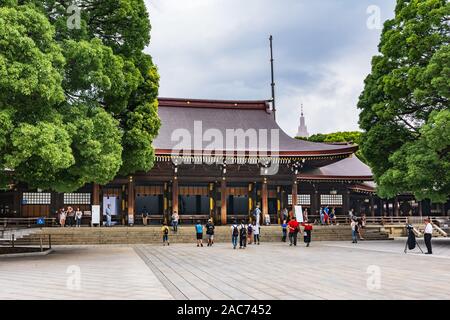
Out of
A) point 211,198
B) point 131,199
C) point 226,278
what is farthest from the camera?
point 211,198

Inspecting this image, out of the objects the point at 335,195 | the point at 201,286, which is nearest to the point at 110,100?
the point at 201,286

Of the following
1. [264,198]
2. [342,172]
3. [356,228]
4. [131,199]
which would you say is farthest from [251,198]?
[356,228]

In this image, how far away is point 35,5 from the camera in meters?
16.6

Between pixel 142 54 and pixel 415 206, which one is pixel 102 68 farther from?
pixel 415 206

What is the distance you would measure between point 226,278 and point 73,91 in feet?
32.8

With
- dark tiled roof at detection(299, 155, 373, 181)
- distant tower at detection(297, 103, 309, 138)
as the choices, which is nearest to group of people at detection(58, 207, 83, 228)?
dark tiled roof at detection(299, 155, 373, 181)

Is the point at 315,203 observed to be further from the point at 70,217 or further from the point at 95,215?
the point at 70,217

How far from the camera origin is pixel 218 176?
32844 mm

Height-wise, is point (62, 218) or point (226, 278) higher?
point (62, 218)

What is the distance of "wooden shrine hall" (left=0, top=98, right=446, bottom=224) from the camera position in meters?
31.6

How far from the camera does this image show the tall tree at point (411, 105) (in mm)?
22297

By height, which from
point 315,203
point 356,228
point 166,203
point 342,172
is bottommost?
point 356,228

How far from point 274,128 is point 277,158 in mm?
5967

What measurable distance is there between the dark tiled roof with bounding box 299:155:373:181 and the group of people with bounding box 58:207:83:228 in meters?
16.1
